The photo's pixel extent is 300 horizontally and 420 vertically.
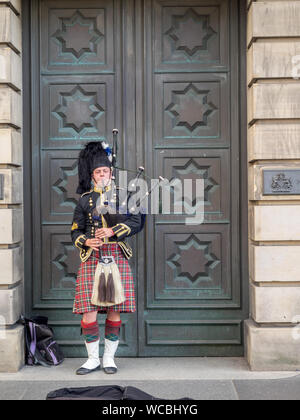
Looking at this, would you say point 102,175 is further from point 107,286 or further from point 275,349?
point 275,349

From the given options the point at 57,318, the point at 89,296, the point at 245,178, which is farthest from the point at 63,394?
the point at 245,178

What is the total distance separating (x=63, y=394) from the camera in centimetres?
423

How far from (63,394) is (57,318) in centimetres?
147

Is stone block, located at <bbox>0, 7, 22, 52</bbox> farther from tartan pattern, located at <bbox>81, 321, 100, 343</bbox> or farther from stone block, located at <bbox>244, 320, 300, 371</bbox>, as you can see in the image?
stone block, located at <bbox>244, 320, 300, 371</bbox>

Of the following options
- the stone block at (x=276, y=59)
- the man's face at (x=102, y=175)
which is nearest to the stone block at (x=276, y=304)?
the man's face at (x=102, y=175)

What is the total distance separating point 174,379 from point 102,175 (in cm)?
197

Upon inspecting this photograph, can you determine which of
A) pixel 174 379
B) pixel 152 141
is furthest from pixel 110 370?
pixel 152 141

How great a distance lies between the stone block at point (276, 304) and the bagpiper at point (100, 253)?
1185 millimetres

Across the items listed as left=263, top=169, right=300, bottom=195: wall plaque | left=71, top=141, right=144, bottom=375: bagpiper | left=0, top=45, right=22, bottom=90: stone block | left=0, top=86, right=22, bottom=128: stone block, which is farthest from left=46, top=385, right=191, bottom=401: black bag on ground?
left=0, top=45, right=22, bottom=90: stone block

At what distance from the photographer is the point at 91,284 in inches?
201

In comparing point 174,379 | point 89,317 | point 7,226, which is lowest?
point 174,379

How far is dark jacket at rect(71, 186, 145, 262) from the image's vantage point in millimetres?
5055

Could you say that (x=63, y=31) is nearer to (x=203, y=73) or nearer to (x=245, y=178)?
(x=203, y=73)

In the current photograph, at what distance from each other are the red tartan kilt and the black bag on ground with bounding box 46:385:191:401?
927 millimetres
